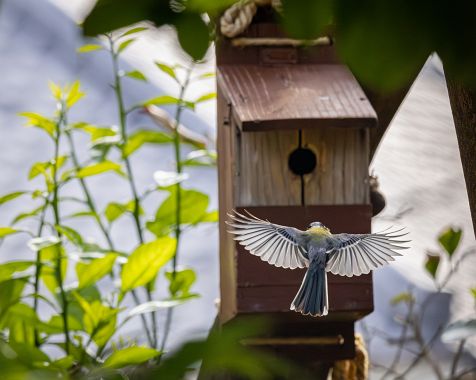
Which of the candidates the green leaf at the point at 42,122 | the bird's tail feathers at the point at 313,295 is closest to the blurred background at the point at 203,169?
the green leaf at the point at 42,122

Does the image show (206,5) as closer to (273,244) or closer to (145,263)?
Answer: (273,244)

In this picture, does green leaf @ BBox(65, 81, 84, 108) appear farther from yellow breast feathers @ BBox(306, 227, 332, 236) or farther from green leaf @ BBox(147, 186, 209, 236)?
yellow breast feathers @ BBox(306, 227, 332, 236)

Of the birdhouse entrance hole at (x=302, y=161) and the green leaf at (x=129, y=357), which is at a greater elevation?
the birdhouse entrance hole at (x=302, y=161)

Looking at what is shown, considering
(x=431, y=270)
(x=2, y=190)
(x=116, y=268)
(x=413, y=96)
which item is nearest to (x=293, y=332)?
(x=431, y=270)

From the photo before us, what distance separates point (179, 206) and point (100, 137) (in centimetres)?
25

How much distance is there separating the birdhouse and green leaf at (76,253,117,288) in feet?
0.78

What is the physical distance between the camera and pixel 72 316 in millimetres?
2357

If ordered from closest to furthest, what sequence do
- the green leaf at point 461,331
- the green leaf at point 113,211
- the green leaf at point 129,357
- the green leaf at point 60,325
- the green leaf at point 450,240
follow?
the green leaf at point 461,331, the green leaf at point 129,357, the green leaf at point 450,240, the green leaf at point 60,325, the green leaf at point 113,211

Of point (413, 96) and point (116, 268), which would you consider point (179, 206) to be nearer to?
point (116, 268)

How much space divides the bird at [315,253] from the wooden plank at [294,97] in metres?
0.47

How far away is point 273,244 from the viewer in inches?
59.7

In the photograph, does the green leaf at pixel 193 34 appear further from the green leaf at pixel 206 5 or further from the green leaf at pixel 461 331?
the green leaf at pixel 461 331

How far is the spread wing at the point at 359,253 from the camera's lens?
1.43 m

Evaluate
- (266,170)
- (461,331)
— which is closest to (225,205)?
(266,170)
